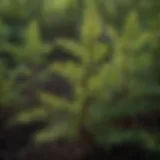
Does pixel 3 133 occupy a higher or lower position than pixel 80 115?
higher

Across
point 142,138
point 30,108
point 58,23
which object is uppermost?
point 58,23

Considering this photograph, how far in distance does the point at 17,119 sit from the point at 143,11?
1.14 ft

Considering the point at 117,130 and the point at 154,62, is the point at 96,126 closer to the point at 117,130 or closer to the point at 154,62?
the point at 117,130

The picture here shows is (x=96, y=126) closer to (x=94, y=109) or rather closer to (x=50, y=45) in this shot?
(x=94, y=109)

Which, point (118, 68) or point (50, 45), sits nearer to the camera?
point (118, 68)

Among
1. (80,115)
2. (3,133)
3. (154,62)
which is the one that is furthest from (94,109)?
(3,133)

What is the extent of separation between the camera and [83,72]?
697 millimetres

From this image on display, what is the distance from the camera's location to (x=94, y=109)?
0.73 meters

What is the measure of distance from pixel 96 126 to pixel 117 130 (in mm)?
42

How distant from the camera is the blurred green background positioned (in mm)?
694

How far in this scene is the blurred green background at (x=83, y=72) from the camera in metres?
0.69

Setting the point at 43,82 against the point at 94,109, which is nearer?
the point at 94,109

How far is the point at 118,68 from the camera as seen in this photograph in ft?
2.26

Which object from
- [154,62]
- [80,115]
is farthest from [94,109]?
[154,62]
